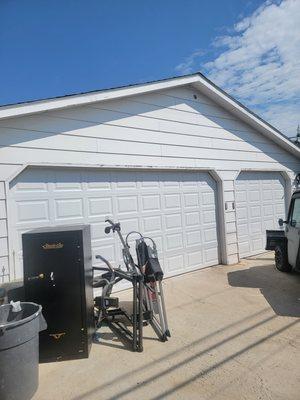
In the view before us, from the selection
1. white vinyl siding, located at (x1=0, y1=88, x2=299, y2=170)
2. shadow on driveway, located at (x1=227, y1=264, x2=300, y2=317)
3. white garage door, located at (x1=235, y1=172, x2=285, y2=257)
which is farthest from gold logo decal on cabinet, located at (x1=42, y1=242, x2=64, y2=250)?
white garage door, located at (x1=235, y1=172, x2=285, y2=257)

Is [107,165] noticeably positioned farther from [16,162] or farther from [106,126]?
[16,162]

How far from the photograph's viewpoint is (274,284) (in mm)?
6504

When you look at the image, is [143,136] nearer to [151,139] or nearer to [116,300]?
[151,139]

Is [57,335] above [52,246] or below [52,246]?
below

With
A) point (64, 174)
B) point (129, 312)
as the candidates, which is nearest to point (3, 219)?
point (64, 174)

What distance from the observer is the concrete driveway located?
316cm

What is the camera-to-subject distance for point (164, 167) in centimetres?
725

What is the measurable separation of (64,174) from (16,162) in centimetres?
88

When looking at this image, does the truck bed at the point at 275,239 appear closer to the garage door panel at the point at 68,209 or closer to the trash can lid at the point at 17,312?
the garage door panel at the point at 68,209

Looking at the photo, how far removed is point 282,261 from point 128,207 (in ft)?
12.1

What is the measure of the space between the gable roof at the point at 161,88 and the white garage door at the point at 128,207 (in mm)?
1045

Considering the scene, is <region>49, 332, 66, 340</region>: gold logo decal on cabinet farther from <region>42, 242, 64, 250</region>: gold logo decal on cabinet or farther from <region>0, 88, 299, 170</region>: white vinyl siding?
<region>0, 88, 299, 170</region>: white vinyl siding

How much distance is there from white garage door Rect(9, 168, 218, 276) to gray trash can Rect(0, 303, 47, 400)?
2.35 metres

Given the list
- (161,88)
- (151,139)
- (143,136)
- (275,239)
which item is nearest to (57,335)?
(143,136)
